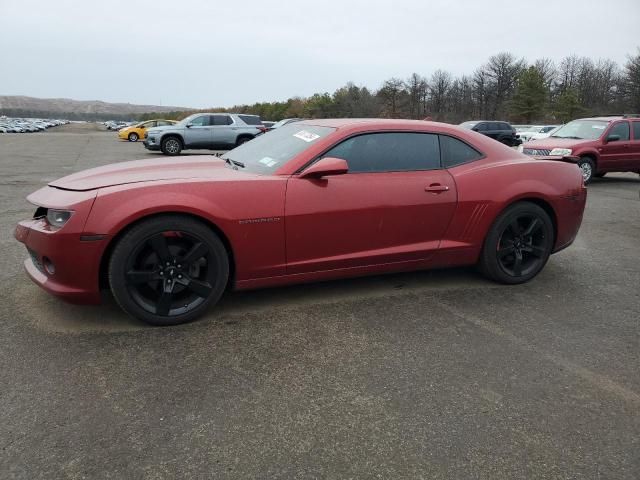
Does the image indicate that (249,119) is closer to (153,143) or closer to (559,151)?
(153,143)

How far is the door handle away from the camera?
3.84 meters

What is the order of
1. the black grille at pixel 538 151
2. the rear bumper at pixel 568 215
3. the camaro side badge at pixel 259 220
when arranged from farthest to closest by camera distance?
the black grille at pixel 538 151, the rear bumper at pixel 568 215, the camaro side badge at pixel 259 220

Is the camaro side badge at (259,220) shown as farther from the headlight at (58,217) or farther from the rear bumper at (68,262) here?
the headlight at (58,217)

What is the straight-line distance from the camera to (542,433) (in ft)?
7.43

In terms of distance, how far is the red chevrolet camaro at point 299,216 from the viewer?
307 cm

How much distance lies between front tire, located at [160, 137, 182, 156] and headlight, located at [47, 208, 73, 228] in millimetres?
15546

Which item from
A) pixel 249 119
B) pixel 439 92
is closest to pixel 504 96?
pixel 439 92

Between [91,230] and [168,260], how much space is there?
0.48m

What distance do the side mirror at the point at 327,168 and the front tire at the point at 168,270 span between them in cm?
79

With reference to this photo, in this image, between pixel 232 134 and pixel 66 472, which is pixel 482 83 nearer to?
pixel 232 134

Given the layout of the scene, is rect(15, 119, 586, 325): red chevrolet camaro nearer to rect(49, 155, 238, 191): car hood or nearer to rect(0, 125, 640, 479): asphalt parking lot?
rect(49, 155, 238, 191): car hood

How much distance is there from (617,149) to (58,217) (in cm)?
1189

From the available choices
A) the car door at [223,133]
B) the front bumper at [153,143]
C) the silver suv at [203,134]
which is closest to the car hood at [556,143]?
the silver suv at [203,134]

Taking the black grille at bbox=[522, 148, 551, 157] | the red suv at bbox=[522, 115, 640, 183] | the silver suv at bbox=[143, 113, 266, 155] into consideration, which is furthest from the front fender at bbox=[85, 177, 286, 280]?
the silver suv at bbox=[143, 113, 266, 155]
